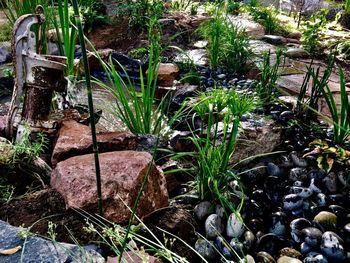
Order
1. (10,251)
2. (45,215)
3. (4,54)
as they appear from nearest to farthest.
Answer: (10,251) → (45,215) → (4,54)

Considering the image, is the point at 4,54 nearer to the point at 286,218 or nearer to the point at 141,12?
the point at 141,12

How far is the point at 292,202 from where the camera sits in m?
2.00

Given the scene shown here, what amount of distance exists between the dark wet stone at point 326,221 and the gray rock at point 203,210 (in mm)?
539

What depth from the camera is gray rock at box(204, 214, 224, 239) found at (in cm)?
182

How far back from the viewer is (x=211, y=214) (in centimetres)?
189

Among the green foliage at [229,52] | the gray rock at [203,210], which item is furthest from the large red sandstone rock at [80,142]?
the green foliage at [229,52]

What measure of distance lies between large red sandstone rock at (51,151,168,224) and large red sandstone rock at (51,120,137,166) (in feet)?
0.67

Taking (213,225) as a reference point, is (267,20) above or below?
above

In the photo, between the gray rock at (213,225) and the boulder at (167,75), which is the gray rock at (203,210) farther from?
A: the boulder at (167,75)

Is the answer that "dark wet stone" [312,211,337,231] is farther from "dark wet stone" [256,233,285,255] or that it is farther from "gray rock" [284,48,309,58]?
"gray rock" [284,48,309,58]

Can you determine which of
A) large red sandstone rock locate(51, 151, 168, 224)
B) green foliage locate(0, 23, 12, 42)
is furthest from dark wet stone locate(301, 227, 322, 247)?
green foliage locate(0, 23, 12, 42)

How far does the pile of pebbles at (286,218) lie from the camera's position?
1.71 m

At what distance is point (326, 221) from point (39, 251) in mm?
1405

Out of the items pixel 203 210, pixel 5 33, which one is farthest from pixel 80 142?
pixel 5 33
